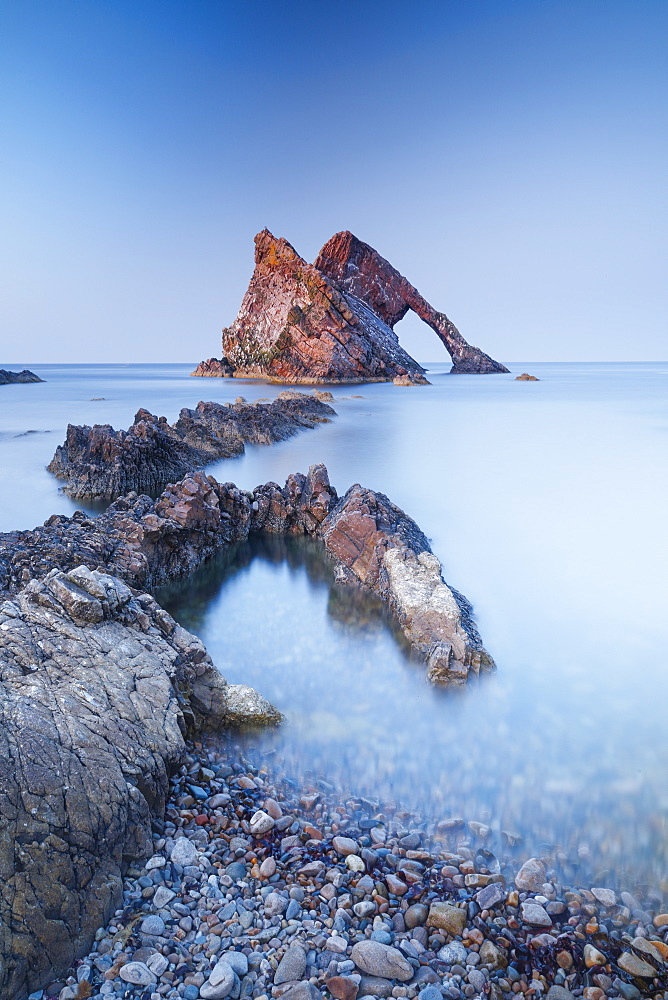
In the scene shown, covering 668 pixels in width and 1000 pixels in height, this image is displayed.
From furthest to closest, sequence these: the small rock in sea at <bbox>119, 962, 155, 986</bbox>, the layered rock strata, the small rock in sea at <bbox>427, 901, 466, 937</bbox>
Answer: the layered rock strata < the small rock in sea at <bbox>427, 901, 466, 937</bbox> < the small rock in sea at <bbox>119, 962, 155, 986</bbox>

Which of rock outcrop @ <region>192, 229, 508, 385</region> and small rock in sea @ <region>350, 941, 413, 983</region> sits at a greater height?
rock outcrop @ <region>192, 229, 508, 385</region>

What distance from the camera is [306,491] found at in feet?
24.9

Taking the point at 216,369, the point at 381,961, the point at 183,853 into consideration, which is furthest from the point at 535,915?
the point at 216,369

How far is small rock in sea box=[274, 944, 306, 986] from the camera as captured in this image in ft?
6.16

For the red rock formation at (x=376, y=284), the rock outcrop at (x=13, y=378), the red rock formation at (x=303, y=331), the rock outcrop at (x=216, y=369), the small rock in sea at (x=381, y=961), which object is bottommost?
the small rock in sea at (x=381, y=961)

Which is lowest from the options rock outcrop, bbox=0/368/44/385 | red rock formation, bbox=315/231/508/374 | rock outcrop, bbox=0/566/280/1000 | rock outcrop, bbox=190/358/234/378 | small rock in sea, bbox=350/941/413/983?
small rock in sea, bbox=350/941/413/983

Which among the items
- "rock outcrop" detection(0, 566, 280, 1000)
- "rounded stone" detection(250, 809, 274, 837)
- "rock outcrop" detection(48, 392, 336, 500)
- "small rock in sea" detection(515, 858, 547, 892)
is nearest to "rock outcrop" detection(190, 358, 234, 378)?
"rock outcrop" detection(48, 392, 336, 500)

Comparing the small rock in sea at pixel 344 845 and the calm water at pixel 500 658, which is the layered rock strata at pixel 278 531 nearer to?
the calm water at pixel 500 658

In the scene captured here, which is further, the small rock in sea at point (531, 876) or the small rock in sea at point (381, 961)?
the small rock in sea at point (531, 876)

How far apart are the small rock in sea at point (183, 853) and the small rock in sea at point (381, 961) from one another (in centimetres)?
77

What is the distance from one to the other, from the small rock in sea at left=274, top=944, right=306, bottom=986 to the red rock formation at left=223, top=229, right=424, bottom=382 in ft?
138

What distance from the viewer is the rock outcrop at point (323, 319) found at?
43469mm

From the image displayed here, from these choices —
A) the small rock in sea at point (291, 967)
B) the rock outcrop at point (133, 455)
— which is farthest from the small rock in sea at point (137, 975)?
the rock outcrop at point (133, 455)

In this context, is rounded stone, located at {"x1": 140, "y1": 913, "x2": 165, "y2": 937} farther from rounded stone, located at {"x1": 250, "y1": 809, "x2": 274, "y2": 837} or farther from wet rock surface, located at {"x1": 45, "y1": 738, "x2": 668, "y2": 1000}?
rounded stone, located at {"x1": 250, "y1": 809, "x2": 274, "y2": 837}
